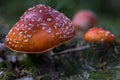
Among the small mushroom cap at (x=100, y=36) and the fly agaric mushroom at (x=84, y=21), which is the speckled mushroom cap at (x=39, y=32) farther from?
the fly agaric mushroom at (x=84, y=21)

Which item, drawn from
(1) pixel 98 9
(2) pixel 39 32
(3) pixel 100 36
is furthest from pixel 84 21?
(2) pixel 39 32

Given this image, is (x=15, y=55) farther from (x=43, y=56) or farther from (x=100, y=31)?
(x=100, y=31)

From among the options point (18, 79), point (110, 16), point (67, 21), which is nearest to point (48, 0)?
point (67, 21)

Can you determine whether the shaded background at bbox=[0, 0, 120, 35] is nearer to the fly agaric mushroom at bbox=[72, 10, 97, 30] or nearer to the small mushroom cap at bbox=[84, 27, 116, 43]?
the fly agaric mushroom at bbox=[72, 10, 97, 30]

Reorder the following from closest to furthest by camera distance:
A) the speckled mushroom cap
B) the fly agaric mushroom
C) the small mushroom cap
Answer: the speckled mushroom cap, the small mushroom cap, the fly agaric mushroom

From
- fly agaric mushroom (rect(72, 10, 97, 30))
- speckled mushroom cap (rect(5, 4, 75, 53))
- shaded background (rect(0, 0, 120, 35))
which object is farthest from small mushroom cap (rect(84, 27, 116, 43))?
shaded background (rect(0, 0, 120, 35))

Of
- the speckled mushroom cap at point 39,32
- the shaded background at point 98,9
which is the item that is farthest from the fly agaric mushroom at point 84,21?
the speckled mushroom cap at point 39,32

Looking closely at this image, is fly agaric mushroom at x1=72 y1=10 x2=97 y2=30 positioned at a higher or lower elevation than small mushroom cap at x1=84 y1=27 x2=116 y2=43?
higher

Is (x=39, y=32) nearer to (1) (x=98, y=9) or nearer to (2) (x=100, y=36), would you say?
(2) (x=100, y=36)
